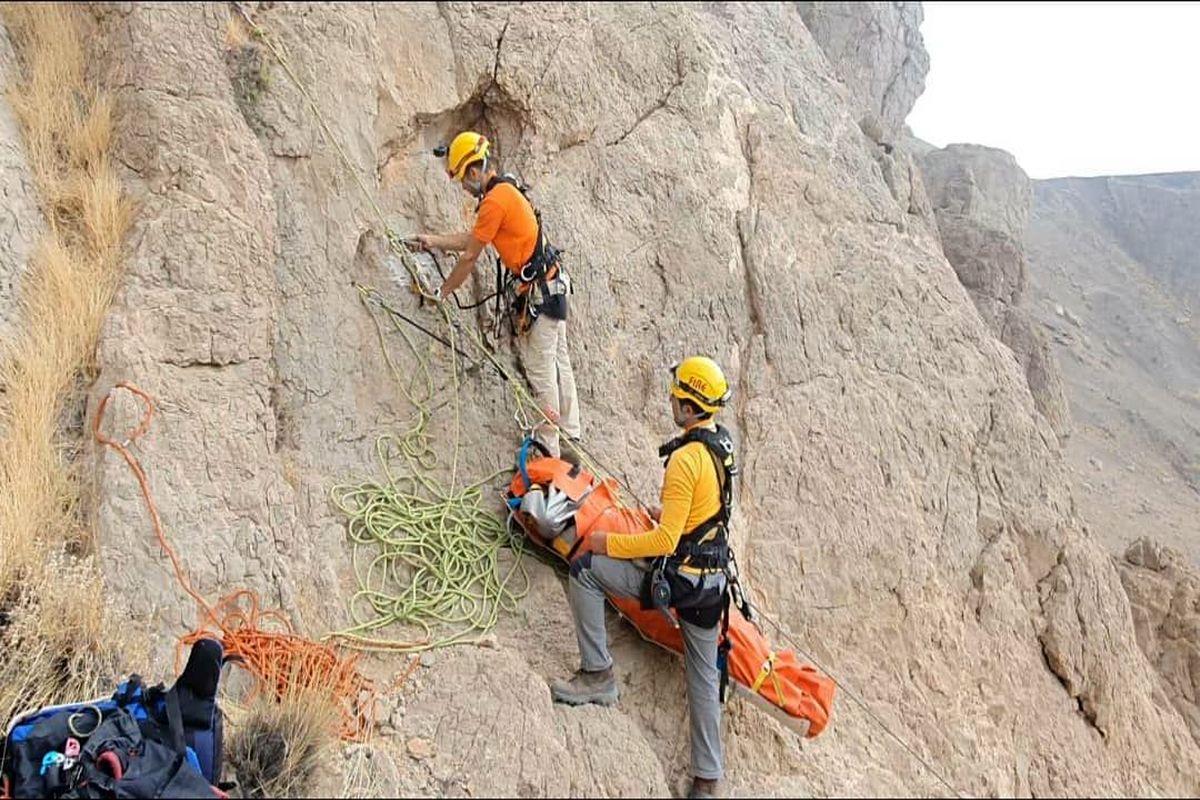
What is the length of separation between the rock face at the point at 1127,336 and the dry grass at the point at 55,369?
1027 cm

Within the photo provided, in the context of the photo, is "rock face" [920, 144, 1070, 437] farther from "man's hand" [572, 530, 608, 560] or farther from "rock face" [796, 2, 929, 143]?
"man's hand" [572, 530, 608, 560]

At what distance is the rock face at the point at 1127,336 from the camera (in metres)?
10.5

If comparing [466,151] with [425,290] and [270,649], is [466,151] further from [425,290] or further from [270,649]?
[270,649]

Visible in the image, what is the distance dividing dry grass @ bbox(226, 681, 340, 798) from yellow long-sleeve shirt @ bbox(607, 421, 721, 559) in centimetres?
165

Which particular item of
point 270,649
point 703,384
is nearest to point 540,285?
point 703,384

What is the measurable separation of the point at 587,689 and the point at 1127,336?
12566 mm

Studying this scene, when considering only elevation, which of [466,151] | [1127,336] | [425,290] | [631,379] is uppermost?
[466,151]

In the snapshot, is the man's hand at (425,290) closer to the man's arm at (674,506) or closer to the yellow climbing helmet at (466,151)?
the yellow climbing helmet at (466,151)

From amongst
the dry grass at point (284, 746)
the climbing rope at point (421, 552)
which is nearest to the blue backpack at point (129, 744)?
the dry grass at point (284, 746)

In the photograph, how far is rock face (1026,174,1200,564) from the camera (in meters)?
10.5

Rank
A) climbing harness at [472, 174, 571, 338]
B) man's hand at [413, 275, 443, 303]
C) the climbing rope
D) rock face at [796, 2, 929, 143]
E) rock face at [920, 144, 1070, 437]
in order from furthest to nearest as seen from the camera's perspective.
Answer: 1. rock face at [796, 2, 929, 143]
2. rock face at [920, 144, 1070, 437]
3. man's hand at [413, 275, 443, 303]
4. climbing harness at [472, 174, 571, 338]
5. the climbing rope

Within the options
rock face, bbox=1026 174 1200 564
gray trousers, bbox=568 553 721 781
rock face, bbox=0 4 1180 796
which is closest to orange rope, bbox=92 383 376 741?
rock face, bbox=0 4 1180 796

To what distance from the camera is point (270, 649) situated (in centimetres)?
389

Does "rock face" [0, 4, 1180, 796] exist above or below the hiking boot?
above
